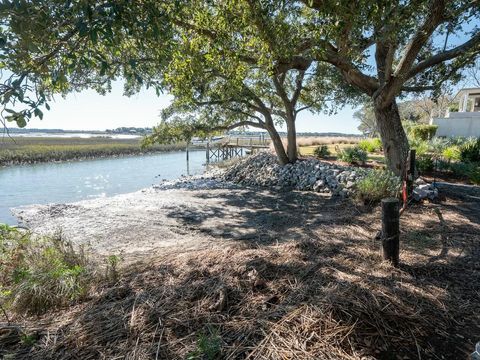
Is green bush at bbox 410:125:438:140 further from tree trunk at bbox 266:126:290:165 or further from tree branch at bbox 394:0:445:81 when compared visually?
tree branch at bbox 394:0:445:81

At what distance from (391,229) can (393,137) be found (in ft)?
15.3

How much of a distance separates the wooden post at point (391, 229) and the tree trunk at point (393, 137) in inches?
174

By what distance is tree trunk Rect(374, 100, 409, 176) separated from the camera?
681 centimetres

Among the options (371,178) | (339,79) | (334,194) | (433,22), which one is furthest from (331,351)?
(339,79)

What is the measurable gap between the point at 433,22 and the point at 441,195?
3.72 meters

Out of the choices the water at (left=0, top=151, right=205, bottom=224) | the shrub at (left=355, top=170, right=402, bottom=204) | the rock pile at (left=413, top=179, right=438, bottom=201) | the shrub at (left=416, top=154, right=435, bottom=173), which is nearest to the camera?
the shrub at (left=355, top=170, right=402, bottom=204)

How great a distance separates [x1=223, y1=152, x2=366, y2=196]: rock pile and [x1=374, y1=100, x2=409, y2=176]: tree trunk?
1.13 metres

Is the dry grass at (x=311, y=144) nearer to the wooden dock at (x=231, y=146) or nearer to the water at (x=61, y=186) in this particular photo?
the wooden dock at (x=231, y=146)

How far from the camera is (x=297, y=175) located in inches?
421

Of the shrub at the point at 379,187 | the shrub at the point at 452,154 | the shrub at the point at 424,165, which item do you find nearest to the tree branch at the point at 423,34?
the shrub at the point at 379,187

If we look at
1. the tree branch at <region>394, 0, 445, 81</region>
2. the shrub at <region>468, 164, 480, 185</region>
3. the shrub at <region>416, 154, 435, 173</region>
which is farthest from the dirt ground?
the shrub at <region>416, 154, 435, 173</region>

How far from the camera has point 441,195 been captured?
6684 millimetres

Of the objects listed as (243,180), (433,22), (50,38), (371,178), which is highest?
(433,22)

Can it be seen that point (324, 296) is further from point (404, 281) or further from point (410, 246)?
point (410, 246)
